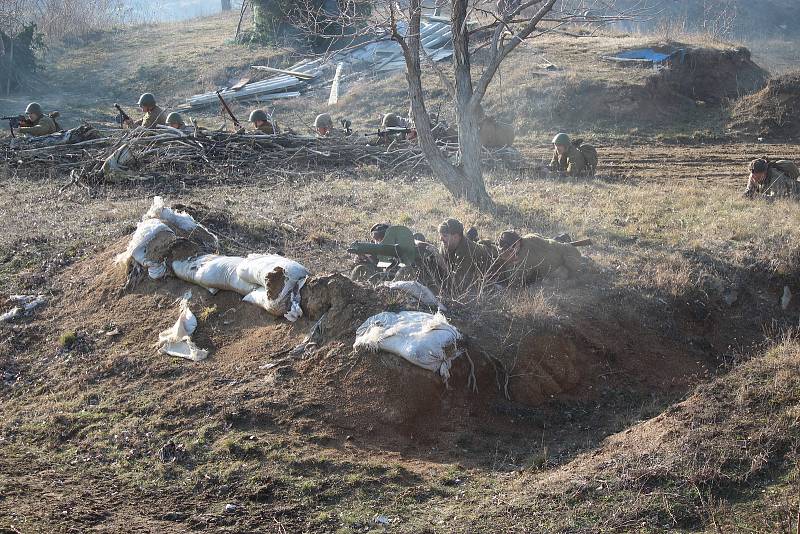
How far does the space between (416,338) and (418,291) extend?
2.60ft

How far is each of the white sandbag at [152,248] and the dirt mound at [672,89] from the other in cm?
1091

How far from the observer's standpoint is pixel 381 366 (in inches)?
229

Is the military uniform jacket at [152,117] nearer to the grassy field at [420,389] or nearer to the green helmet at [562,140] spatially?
the grassy field at [420,389]

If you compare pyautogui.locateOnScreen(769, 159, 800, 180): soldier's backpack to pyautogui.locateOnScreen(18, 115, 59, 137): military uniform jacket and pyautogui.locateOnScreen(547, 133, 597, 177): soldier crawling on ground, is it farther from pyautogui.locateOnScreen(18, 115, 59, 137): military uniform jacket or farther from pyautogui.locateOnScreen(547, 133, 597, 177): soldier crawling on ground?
pyautogui.locateOnScreen(18, 115, 59, 137): military uniform jacket

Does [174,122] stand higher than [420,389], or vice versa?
[174,122]

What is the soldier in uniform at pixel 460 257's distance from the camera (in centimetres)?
727

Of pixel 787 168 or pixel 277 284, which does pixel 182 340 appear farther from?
pixel 787 168

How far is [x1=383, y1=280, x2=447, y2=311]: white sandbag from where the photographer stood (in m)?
6.45

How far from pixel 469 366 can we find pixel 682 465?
5.91 ft

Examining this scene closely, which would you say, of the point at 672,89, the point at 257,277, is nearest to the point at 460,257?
the point at 257,277

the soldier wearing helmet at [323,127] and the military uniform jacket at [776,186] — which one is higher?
the soldier wearing helmet at [323,127]

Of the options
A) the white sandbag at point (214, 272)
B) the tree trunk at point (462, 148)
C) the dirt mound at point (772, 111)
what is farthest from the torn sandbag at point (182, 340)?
the dirt mound at point (772, 111)

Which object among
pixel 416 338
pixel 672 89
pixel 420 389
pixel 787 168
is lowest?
pixel 672 89

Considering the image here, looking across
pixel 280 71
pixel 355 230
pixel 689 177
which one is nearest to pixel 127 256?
pixel 355 230
